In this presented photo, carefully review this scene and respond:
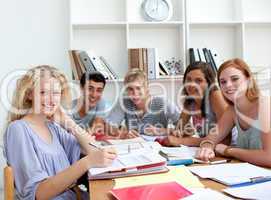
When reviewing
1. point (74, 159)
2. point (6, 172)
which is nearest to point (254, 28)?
point (74, 159)

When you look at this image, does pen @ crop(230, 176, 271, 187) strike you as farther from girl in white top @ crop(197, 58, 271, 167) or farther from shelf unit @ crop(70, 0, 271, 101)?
shelf unit @ crop(70, 0, 271, 101)

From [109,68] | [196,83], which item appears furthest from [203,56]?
[109,68]

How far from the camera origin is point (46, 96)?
144 cm

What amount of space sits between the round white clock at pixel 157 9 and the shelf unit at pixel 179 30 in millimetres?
62

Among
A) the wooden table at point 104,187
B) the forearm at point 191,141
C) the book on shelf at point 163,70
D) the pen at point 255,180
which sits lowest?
the forearm at point 191,141

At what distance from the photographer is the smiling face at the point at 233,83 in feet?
5.85

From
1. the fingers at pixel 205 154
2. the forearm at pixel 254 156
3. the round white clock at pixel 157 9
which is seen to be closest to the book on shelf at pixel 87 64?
the round white clock at pixel 157 9

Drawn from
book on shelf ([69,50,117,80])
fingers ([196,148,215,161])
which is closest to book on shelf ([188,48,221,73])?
book on shelf ([69,50,117,80])

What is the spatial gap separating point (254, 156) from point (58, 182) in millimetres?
807

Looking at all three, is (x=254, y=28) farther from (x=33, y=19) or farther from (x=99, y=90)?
(x=33, y=19)

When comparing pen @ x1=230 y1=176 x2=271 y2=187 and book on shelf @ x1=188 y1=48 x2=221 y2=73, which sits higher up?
book on shelf @ x1=188 y1=48 x2=221 y2=73

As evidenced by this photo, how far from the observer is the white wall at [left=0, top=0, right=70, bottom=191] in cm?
310

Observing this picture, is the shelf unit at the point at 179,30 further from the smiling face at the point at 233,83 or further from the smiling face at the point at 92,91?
the smiling face at the point at 233,83

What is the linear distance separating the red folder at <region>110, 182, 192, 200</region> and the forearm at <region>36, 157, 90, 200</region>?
161 millimetres
